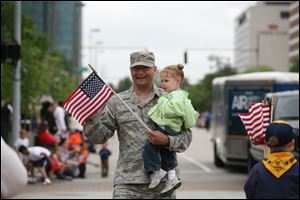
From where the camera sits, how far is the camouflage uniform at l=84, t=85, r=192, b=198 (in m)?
6.73

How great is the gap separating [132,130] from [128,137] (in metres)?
0.06

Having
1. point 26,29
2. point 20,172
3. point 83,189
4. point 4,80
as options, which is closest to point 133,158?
point 20,172

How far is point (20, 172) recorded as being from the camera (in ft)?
52.7

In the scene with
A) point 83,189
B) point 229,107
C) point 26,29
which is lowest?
point 83,189

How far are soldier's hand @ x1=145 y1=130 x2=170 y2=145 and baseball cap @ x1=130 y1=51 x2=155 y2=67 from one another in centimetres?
58

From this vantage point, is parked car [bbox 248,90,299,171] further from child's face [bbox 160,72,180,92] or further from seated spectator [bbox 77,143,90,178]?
child's face [bbox 160,72,180,92]

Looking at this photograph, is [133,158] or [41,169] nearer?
[133,158]

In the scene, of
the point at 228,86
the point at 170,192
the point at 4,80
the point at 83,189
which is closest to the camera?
the point at 170,192

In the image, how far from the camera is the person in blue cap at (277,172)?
6195 millimetres

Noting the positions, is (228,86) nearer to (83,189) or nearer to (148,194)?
(83,189)

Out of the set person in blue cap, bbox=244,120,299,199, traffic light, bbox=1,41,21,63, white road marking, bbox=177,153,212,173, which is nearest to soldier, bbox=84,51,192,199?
person in blue cap, bbox=244,120,299,199

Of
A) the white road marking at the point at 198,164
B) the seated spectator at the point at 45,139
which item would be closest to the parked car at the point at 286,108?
the seated spectator at the point at 45,139

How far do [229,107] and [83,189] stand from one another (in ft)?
20.0

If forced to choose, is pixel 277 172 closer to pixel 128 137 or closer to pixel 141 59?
pixel 128 137
